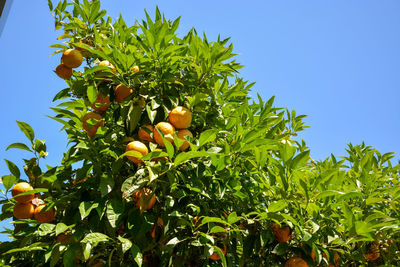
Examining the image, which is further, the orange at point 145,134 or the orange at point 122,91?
the orange at point 122,91

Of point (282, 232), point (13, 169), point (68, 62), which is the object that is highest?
point (68, 62)

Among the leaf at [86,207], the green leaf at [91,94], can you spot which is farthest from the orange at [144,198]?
the green leaf at [91,94]

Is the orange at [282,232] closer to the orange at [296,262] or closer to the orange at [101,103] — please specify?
the orange at [296,262]

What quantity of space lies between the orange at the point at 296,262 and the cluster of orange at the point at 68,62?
1.61m

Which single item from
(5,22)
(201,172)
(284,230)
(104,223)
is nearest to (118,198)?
(104,223)

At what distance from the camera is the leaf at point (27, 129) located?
1.81 metres

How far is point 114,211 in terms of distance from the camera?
127cm

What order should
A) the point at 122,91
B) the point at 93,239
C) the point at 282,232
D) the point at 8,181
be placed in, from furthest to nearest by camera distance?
1. the point at 8,181
2. the point at 122,91
3. the point at 282,232
4. the point at 93,239

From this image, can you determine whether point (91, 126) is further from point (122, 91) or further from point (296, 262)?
point (296, 262)

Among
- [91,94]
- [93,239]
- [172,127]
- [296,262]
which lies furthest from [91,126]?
[296,262]

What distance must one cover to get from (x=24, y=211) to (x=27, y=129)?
1.56ft

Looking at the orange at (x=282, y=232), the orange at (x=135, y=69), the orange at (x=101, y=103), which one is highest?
the orange at (x=135, y=69)

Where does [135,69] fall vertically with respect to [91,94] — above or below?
above

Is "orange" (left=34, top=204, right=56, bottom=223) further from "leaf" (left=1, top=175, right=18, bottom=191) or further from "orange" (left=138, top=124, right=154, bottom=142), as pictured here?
"orange" (left=138, top=124, right=154, bottom=142)
